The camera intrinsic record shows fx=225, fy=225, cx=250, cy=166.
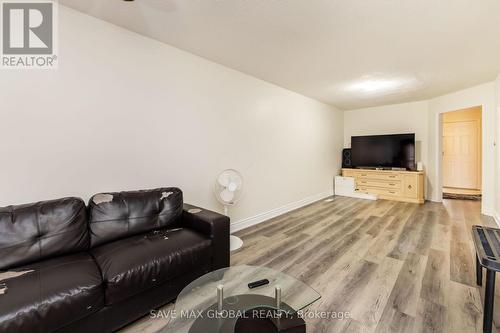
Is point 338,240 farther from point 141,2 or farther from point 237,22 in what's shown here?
point 141,2

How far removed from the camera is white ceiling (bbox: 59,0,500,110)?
1.89m

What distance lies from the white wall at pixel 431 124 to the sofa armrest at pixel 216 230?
4.39 m

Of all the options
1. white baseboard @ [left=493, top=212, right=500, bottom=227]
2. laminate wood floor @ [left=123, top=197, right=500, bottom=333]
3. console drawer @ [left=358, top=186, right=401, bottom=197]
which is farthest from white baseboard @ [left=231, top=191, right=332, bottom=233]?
white baseboard @ [left=493, top=212, right=500, bottom=227]

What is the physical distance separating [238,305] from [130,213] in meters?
1.24

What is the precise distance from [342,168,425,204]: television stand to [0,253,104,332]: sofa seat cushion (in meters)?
5.74

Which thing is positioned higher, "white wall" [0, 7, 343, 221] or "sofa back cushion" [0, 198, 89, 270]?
"white wall" [0, 7, 343, 221]

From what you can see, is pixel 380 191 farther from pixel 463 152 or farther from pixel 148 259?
pixel 148 259

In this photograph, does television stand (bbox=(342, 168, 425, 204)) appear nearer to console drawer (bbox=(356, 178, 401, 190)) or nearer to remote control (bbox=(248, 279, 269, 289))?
console drawer (bbox=(356, 178, 401, 190))

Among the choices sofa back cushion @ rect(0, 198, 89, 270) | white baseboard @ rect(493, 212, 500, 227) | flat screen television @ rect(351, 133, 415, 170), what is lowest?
white baseboard @ rect(493, 212, 500, 227)

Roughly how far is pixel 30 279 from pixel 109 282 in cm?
40

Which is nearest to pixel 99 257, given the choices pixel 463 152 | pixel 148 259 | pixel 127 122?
pixel 148 259

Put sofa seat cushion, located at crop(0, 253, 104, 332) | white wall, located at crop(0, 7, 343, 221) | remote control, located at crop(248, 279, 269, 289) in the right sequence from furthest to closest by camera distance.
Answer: white wall, located at crop(0, 7, 343, 221) < remote control, located at crop(248, 279, 269, 289) < sofa seat cushion, located at crop(0, 253, 104, 332)

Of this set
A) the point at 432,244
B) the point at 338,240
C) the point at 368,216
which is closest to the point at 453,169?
the point at 368,216

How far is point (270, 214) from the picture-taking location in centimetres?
392
